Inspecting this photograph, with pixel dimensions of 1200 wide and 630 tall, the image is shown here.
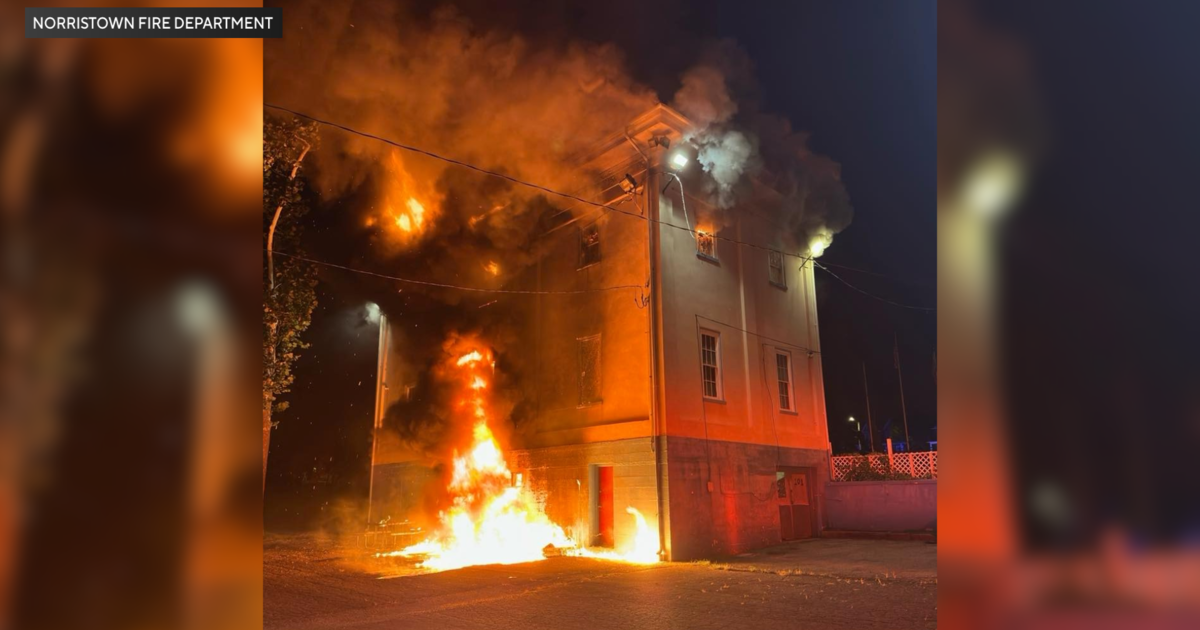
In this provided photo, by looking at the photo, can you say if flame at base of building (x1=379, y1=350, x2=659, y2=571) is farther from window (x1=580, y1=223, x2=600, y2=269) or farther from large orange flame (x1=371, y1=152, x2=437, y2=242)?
window (x1=580, y1=223, x2=600, y2=269)

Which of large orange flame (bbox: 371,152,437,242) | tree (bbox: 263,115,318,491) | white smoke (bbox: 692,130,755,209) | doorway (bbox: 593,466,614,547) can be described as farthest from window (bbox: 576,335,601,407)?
tree (bbox: 263,115,318,491)

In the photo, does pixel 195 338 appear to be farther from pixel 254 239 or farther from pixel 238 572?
pixel 238 572

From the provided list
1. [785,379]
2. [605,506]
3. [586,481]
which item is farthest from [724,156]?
[605,506]

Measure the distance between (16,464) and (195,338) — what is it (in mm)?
557

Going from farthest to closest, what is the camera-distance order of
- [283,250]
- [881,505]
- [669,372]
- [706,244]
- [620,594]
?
[881,505]
[706,244]
[669,372]
[283,250]
[620,594]

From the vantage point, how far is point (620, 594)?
9758mm

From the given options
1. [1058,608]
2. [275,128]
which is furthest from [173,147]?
[275,128]

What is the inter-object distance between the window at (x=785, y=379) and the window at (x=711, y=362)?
9.41ft

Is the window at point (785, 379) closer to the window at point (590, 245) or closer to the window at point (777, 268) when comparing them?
the window at point (777, 268)

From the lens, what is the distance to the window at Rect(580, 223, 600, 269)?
1702 cm

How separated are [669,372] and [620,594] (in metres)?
5.89

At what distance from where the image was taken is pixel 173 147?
218cm

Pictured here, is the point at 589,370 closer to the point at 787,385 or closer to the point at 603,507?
the point at 603,507

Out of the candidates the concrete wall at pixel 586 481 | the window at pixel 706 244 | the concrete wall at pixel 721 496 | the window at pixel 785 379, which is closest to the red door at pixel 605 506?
the concrete wall at pixel 586 481
